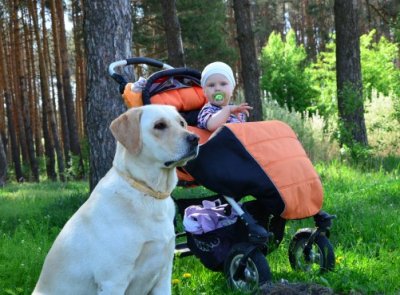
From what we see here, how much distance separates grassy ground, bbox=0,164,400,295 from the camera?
12.5 feet

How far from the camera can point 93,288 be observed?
299cm

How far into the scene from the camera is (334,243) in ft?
Result: 16.2

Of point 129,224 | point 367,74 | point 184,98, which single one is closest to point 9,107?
point 367,74

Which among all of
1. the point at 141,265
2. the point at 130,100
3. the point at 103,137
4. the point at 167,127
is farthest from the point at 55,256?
the point at 103,137

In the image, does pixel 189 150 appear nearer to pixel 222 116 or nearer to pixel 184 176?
pixel 222 116

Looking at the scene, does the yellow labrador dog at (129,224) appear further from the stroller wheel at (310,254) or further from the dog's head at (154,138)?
the stroller wheel at (310,254)

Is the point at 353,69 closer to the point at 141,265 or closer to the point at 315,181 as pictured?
the point at 315,181

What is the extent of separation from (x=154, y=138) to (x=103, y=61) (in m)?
3.07

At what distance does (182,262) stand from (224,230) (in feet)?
2.80

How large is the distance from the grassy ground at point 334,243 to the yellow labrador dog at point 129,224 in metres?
0.87

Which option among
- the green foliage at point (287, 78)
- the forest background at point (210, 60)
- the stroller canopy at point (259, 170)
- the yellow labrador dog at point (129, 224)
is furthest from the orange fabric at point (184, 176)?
the green foliage at point (287, 78)

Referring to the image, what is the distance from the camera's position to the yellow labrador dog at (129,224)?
114 inches

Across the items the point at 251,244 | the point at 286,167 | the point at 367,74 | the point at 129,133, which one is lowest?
the point at 251,244

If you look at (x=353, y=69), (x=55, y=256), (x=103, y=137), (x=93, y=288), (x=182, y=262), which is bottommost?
(x=182, y=262)
